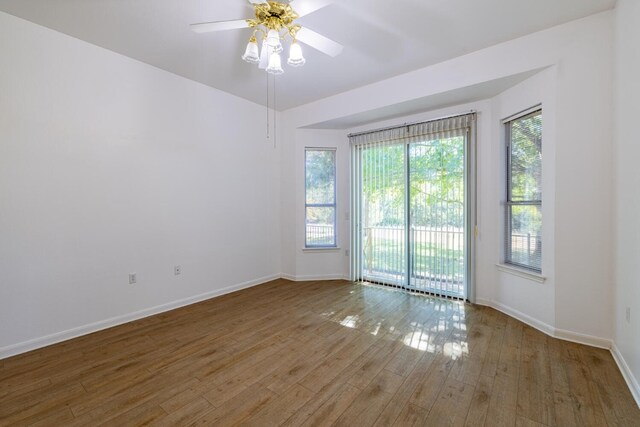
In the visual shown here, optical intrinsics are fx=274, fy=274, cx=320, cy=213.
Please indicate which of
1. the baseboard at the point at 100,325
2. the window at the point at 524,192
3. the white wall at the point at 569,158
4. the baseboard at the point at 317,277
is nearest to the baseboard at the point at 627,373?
the white wall at the point at 569,158

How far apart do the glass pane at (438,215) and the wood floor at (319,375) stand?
712 mm

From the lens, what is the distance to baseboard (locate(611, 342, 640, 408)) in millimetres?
1773

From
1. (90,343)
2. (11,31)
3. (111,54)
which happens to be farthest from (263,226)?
(11,31)

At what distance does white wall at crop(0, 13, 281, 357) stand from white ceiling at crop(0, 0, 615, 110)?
31cm

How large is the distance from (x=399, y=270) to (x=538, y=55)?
2.93 meters

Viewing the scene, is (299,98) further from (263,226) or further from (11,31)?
(11,31)

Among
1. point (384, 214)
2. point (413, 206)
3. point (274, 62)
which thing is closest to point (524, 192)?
point (413, 206)

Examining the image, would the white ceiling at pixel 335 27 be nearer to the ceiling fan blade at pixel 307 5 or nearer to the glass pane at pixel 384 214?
the ceiling fan blade at pixel 307 5

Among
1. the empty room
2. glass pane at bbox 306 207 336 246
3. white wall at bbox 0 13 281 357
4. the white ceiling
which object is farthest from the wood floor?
the white ceiling

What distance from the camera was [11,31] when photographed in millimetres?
2346

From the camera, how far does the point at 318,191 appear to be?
4.73m

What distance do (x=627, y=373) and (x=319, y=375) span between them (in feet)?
7.22

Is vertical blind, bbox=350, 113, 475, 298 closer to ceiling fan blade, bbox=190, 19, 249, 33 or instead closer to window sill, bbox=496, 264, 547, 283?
window sill, bbox=496, 264, 547, 283

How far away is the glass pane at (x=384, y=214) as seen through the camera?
406 cm
